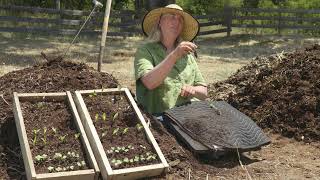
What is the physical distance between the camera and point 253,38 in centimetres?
1652

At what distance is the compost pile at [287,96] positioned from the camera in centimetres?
460

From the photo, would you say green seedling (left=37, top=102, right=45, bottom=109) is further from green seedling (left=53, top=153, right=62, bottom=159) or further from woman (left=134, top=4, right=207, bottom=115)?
woman (left=134, top=4, right=207, bottom=115)

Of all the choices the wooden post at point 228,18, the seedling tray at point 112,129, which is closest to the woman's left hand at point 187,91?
the seedling tray at point 112,129

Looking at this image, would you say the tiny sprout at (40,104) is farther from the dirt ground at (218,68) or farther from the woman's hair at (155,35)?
the woman's hair at (155,35)

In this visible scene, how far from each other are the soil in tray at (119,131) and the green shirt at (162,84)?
0.22 m

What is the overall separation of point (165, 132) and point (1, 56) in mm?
8694

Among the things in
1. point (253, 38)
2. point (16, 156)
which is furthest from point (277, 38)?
point (16, 156)

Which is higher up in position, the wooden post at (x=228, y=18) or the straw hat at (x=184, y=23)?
the straw hat at (x=184, y=23)

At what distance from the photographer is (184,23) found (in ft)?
13.6

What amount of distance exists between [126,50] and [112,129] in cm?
1020

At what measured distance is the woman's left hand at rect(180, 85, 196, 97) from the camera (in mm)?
3920

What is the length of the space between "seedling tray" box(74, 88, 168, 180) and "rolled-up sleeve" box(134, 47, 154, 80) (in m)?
0.17

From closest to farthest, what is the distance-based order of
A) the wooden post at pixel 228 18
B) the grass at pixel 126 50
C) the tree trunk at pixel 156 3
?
the grass at pixel 126 50 → the tree trunk at pixel 156 3 → the wooden post at pixel 228 18

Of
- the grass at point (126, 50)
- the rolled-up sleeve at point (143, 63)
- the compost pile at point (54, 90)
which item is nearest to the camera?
the compost pile at point (54, 90)
